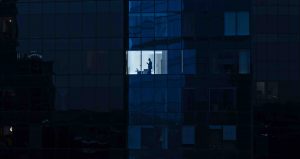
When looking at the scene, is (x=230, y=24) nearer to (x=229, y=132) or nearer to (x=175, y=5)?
(x=175, y=5)

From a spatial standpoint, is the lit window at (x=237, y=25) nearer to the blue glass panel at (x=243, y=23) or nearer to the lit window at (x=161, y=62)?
the blue glass panel at (x=243, y=23)

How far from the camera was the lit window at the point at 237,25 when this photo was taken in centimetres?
5134

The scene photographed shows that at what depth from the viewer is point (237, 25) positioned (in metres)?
51.4

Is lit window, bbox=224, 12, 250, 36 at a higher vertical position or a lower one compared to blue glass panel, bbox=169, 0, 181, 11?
lower

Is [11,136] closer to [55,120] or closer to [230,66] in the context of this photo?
[55,120]

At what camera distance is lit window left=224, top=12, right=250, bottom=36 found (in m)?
51.3

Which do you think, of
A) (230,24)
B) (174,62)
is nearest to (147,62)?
(174,62)

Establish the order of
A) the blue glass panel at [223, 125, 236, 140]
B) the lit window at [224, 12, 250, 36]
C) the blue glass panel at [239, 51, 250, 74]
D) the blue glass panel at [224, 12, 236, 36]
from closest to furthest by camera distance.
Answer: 1. the blue glass panel at [223, 125, 236, 140]
2. the blue glass panel at [239, 51, 250, 74]
3. the lit window at [224, 12, 250, 36]
4. the blue glass panel at [224, 12, 236, 36]

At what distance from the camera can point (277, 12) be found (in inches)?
2019

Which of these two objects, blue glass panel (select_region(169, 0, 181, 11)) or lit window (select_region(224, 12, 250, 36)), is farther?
blue glass panel (select_region(169, 0, 181, 11))

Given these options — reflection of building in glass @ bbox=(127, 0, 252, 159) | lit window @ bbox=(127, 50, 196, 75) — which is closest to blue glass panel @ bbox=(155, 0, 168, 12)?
reflection of building in glass @ bbox=(127, 0, 252, 159)

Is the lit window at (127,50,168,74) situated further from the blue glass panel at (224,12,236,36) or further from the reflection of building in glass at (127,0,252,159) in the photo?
the blue glass panel at (224,12,236,36)

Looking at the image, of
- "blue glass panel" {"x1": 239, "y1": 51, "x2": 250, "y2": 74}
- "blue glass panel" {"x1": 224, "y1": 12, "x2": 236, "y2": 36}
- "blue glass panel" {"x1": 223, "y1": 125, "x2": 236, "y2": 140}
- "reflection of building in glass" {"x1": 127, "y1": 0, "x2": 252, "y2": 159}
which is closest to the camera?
"blue glass panel" {"x1": 223, "y1": 125, "x2": 236, "y2": 140}

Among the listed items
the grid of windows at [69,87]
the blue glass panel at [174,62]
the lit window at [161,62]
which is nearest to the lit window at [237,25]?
the lit window at [161,62]
